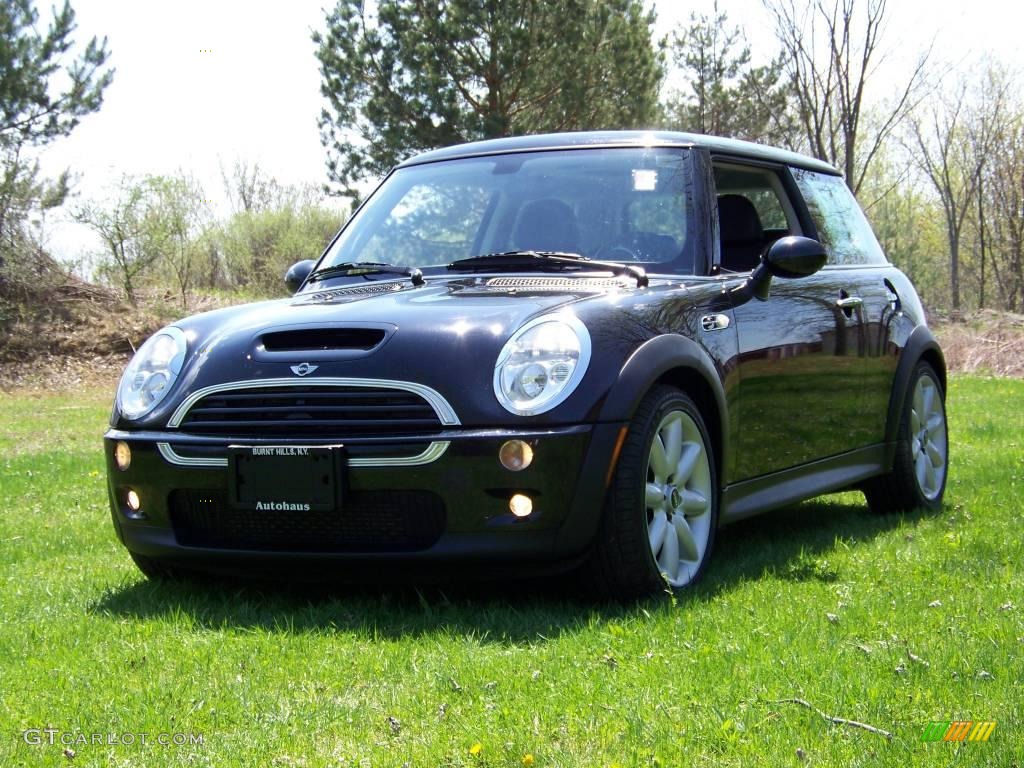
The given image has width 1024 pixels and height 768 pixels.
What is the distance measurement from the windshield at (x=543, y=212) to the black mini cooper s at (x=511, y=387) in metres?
0.01

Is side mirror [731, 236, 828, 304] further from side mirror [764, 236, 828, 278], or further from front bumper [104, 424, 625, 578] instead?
front bumper [104, 424, 625, 578]

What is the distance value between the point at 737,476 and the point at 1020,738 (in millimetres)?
2103

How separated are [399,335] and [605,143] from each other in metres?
1.68

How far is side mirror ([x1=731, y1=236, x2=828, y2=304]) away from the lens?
5031 mm

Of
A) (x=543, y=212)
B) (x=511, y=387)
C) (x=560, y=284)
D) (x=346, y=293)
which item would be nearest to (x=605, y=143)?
(x=543, y=212)

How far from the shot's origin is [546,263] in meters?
4.91

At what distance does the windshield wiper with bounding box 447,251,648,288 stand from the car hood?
4.8 inches

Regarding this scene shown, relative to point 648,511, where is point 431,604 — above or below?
below

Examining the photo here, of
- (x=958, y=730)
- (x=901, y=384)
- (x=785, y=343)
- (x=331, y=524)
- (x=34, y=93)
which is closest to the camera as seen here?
(x=958, y=730)

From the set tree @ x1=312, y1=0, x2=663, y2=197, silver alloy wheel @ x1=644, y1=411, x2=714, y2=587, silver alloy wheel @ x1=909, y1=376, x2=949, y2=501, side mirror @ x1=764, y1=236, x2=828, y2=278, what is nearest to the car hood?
silver alloy wheel @ x1=644, y1=411, x2=714, y2=587

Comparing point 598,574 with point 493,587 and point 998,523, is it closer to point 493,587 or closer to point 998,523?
point 493,587

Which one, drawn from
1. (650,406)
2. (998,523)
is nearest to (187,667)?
(650,406)

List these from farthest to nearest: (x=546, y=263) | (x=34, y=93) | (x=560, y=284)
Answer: (x=34, y=93), (x=546, y=263), (x=560, y=284)

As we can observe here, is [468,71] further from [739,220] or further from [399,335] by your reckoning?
[399,335]
